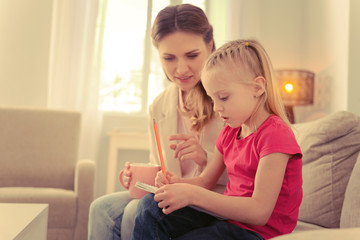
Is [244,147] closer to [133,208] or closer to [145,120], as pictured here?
[133,208]

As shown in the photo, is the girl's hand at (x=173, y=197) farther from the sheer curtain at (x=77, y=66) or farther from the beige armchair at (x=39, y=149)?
the sheer curtain at (x=77, y=66)

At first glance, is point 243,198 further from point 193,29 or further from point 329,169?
point 193,29

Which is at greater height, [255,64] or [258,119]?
[255,64]

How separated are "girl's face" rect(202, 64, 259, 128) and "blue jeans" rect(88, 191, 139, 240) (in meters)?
0.41

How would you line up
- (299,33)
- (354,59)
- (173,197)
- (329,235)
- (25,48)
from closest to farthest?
(329,235) → (173,197) → (354,59) → (25,48) → (299,33)

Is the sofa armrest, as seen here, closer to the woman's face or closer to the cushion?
the woman's face

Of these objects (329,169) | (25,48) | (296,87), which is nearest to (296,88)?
(296,87)

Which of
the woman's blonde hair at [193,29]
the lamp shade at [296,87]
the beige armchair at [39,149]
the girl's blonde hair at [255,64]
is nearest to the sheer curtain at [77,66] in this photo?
the beige armchair at [39,149]

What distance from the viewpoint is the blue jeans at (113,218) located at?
4.17 ft

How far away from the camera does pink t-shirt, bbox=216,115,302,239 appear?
1.04m

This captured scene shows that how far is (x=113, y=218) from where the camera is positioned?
4.37ft

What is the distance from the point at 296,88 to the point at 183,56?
6.37 ft

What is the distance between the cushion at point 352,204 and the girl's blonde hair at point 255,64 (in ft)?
1.02

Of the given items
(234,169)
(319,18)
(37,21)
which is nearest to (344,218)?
(234,169)
